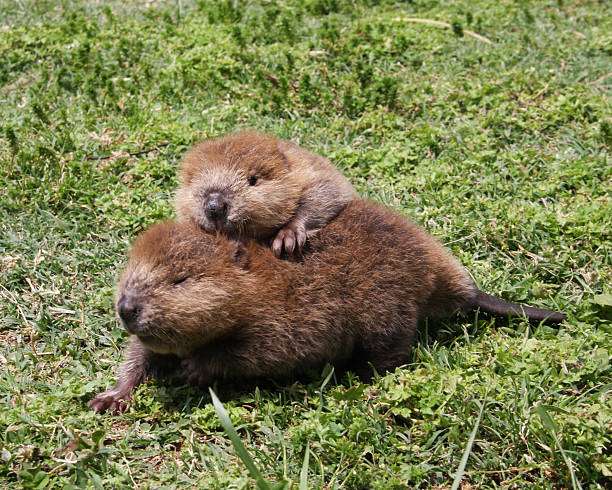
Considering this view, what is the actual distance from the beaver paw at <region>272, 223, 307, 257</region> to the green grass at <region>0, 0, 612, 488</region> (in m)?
0.82

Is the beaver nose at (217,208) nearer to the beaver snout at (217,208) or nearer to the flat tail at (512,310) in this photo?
the beaver snout at (217,208)

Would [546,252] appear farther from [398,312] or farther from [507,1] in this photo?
[507,1]

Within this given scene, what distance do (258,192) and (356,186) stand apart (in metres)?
1.44

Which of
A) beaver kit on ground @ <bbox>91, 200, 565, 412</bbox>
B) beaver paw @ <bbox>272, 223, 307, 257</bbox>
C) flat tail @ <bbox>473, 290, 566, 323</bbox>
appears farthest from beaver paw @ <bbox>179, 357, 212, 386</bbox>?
flat tail @ <bbox>473, 290, 566, 323</bbox>

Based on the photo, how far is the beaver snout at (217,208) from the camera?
13.5ft

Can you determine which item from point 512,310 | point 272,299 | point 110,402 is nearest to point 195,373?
point 110,402

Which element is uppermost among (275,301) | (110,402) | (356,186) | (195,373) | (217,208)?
(217,208)

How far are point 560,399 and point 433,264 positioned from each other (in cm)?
108

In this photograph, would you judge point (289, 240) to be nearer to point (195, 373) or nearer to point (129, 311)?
point (195, 373)

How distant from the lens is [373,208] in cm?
428

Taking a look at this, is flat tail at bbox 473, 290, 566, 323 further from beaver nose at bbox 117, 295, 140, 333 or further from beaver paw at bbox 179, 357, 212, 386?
beaver nose at bbox 117, 295, 140, 333

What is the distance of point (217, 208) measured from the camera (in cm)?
411

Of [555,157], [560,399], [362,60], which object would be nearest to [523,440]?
[560,399]

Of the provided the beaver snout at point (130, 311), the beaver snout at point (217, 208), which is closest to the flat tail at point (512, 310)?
the beaver snout at point (217, 208)
